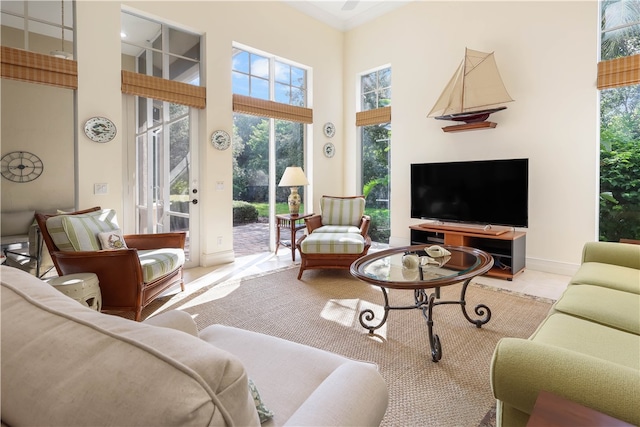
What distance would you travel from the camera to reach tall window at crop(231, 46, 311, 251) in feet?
15.3

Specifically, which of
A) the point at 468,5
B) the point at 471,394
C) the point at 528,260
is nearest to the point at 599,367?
the point at 471,394

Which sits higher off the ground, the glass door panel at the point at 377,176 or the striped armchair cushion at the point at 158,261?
the glass door panel at the point at 377,176

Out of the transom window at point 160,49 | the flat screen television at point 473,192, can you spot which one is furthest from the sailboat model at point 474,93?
the transom window at point 160,49

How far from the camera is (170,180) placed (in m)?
4.27

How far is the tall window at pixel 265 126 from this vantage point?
15.3ft

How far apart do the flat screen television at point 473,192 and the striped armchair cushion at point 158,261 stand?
3.05m

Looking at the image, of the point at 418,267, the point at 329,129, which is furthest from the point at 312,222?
the point at 418,267

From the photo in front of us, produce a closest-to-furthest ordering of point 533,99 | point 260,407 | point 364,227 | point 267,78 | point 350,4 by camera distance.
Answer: point 260,407 → point 533,99 → point 364,227 → point 350,4 → point 267,78

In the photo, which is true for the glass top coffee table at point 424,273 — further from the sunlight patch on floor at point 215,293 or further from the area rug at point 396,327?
the sunlight patch on floor at point 215,293

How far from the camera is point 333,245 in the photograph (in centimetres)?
364

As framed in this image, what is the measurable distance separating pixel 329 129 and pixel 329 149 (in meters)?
0.32

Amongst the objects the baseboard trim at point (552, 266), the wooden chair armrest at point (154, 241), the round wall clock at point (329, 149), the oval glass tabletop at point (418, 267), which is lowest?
the baseboard trim at point (552, 266)

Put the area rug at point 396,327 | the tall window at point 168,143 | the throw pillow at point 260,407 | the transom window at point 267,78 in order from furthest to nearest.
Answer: the transom window at point 267,78
the tall window at point 168,143
the area rug at point 396,327
the throw pillow at point 260,407

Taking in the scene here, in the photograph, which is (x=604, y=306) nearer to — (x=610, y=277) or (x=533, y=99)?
(x=610, y=277)
